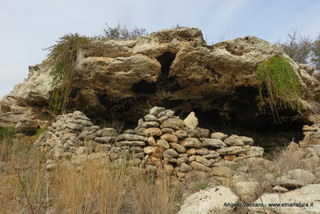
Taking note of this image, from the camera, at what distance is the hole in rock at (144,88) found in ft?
17.3

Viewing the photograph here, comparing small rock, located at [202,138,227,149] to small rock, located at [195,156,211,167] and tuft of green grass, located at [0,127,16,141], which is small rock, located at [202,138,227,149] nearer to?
small rock, located at [195,156,211,167]

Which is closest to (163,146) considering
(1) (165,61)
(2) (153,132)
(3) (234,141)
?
(2) (153,132)

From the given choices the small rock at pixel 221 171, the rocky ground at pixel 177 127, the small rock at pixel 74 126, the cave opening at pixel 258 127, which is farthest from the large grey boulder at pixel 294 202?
the cave opening at pixel 258 127

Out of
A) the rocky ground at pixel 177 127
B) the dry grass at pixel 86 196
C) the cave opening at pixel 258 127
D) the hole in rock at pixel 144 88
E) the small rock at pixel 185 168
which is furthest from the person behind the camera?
the cave opening at pixel 258 127

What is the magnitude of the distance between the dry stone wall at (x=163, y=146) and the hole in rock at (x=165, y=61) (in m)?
1.34

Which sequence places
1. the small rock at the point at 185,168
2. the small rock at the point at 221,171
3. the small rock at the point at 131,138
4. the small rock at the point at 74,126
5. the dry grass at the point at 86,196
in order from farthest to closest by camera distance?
the small rock at the point at 74,126, the small rock at the point at 131,138, the small rock at the point at 185,168, the small rock at the point at 221,171, the dry grass at the point at 86,196

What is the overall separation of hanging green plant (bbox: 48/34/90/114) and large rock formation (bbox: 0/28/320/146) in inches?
6.4

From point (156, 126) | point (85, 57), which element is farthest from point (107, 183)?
point (85, 57)

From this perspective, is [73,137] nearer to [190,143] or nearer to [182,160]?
[182,160]

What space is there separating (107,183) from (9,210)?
0.72 m

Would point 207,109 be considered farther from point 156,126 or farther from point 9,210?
point 9,210

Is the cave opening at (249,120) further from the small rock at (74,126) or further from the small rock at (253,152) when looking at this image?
the small rock at (74,126)

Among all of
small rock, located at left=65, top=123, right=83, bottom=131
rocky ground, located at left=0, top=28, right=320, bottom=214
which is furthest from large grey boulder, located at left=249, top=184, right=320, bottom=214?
small rock, located at left=65, top=123, right=83, bottom=131

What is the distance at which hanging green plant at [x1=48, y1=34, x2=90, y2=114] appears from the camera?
5.05 metres
